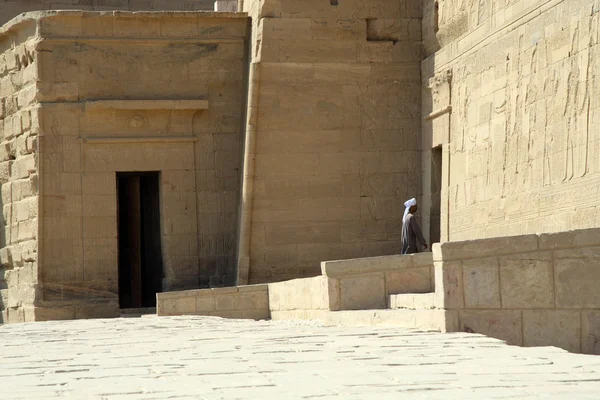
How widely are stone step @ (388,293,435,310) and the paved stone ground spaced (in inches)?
15.8

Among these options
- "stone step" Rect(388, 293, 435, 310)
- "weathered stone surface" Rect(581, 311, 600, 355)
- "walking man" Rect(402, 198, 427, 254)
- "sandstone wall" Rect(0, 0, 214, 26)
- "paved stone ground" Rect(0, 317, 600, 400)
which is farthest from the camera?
"sandstone wall" Rect(0, 0, 214, 26)

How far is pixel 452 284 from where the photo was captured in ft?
26.0

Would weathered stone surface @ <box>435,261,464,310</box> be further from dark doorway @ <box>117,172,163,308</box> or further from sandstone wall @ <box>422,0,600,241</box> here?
dark doorway @ <box>117,172,163,308</box>

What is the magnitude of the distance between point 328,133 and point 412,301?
318 inches

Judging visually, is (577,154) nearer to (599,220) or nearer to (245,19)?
(599,220)

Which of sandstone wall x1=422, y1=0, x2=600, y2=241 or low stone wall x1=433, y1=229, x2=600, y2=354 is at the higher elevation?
sandstone wall x1=422, y1=0, x2=600, y2=241

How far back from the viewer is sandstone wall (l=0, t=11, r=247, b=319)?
17672 millimetres

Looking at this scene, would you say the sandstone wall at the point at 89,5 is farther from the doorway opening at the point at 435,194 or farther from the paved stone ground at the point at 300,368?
the paved stone ground at the point at 300,368

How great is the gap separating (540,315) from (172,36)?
11149mm

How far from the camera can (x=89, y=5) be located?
22609mm

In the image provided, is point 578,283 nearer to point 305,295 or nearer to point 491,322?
point 491,322

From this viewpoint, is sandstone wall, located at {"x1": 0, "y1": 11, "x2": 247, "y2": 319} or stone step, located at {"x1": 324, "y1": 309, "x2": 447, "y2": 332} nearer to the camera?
stone step, located at {"x1": 324, "y1": 309, "x2": 447, "y2": 332}

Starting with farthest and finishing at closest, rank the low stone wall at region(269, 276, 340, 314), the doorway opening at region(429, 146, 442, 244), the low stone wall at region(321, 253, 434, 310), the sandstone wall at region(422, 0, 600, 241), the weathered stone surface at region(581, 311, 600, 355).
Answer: the doorway opening at region(429, 146, 442, 244) → the sandstone wall at region(422, 0, 600, 241) → the low stone wall at region(269, 276, 340, 314) → the low stone wall at region(321, 253, 434, 310) → the weathered stone surface at region(581, 311, 600, 355)

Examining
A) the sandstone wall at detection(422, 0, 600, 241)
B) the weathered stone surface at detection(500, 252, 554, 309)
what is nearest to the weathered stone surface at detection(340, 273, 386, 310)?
the weathered stone surface at detection(500, 252, 554, 309)
